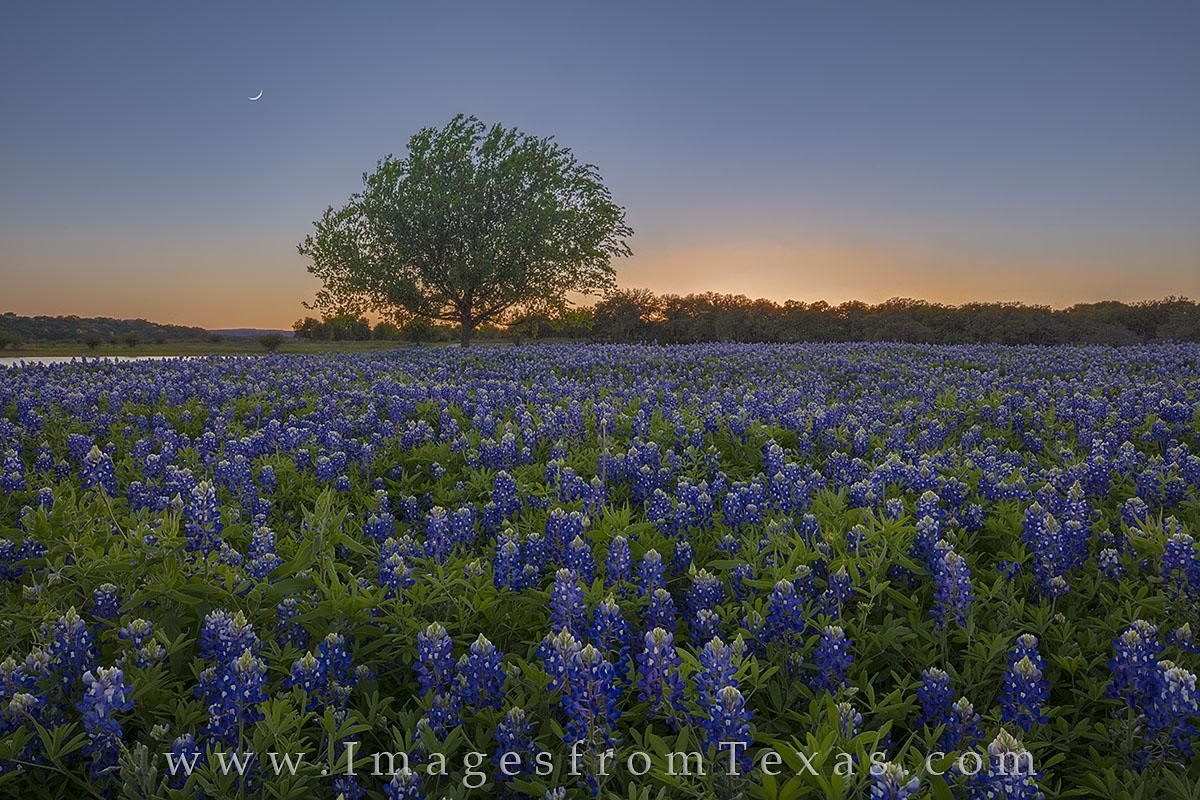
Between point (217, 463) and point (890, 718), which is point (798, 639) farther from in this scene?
point (217, 463)

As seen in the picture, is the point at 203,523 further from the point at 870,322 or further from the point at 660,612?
the point at 870,322

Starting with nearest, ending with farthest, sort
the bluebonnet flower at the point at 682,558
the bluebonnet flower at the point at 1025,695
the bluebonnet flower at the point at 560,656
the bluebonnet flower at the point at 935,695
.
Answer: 1. the bluebonnet flower at the point at 560,656
2. the bluebonnet flower at the point at 1025,695
3. the bluebonnet flower at the point at 935,695
4. the bluebonnet flower at the point at 682,558

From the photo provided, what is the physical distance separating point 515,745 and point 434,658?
459 millimetres

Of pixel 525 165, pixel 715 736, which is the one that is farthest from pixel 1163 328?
pixel 715 736

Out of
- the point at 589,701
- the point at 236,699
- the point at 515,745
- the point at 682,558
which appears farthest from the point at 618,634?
the point at 236,699

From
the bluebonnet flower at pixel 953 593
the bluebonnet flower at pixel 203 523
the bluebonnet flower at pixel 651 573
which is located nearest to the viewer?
the bluebonnet flower at pixel 953 593

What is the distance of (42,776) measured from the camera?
→ 2.31 metres

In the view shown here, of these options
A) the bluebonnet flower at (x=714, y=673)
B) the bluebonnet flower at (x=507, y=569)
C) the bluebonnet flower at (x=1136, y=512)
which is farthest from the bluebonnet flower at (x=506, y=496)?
the bluebonnet flower at (x=1136, y=512)

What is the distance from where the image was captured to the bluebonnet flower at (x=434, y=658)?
2.47 metres

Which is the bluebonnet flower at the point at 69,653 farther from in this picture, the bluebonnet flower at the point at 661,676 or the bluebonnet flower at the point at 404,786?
the bluebonnet flower at the point at 661,676

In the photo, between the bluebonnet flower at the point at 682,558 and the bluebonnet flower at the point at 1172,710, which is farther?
the bluebonnet flower at the point at 682,558

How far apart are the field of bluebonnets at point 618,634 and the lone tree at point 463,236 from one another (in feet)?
92.0

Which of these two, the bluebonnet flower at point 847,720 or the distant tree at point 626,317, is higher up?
the distant tree at point 626,317

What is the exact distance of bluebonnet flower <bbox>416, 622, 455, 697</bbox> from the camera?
8.11 ft
